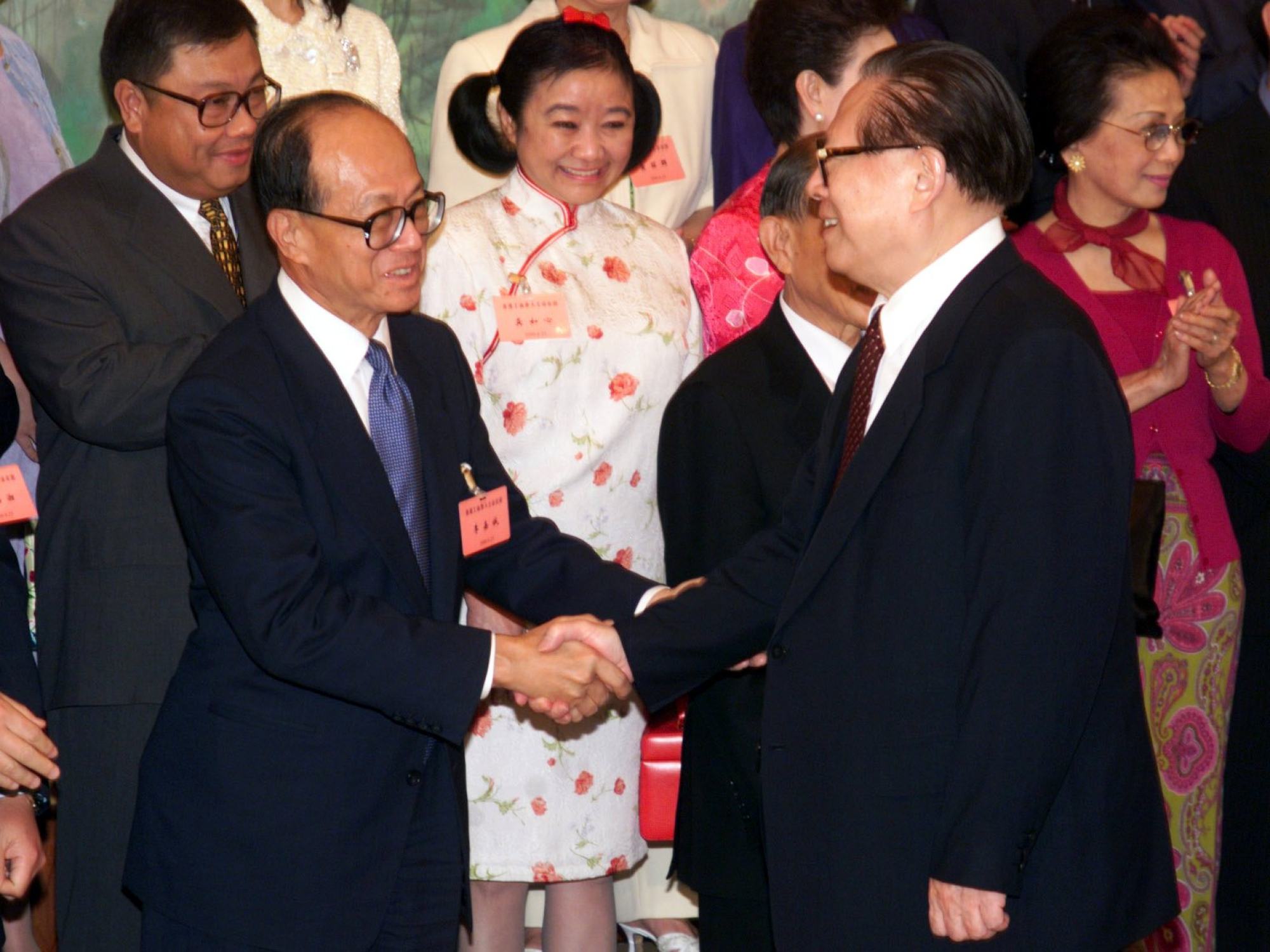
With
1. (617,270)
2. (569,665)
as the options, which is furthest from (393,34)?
(569,665)

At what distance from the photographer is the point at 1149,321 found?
389 centimetres

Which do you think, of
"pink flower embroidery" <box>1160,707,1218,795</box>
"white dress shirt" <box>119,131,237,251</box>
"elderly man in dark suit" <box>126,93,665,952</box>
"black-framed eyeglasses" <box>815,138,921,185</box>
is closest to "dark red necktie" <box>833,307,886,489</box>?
"black-framed eyeglasses" <box>815,138,921,185</box>

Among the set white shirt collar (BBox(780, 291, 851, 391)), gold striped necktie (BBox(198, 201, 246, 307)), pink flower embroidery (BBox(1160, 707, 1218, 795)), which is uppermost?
gold striped necktie (BBox(198, 201, 246, 307))

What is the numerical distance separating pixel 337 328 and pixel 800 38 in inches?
69.9

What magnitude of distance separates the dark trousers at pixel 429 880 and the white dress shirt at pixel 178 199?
130cm

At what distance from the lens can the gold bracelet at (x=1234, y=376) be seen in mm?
3807

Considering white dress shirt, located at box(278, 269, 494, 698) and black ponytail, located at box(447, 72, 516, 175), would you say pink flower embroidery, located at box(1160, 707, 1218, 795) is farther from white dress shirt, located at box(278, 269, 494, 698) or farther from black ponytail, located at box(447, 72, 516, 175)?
black ponytail, located at box(447, 72, 516, 175)

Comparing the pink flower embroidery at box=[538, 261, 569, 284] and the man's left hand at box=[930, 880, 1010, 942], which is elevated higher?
the pink flower embroidery at box=[538, 261, 569, 284]

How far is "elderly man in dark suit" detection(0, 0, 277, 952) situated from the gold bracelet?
222cm

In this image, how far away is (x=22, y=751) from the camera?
2439 millimetres

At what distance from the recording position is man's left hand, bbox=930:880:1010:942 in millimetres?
2207

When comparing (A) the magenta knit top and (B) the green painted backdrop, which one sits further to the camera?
(B) the green painted backdrop

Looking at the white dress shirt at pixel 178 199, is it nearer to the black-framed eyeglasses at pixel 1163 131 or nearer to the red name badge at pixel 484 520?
the red name badge at pixel 484 520

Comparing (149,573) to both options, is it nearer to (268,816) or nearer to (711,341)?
(268,816)
